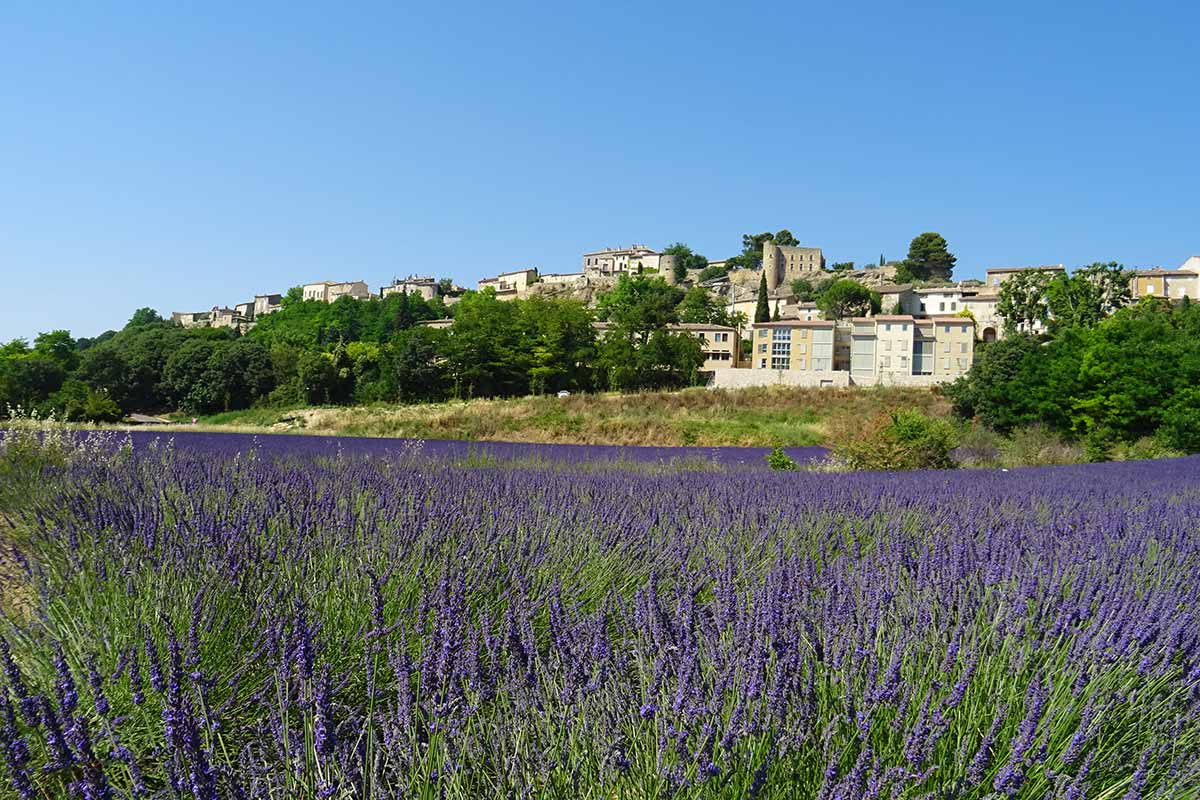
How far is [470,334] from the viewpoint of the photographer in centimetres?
4212

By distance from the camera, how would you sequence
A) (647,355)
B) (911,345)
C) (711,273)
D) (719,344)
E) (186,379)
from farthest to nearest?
(711,273) < (719,344) < (911,345) < (647,355) < (186,379)

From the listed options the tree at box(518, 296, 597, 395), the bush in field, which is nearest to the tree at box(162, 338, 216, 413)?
the tree at box(518, 296, 597, 395)

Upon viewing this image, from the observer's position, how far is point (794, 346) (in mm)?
55219

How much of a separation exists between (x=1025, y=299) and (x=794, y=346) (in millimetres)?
14783

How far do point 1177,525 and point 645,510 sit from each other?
3171 mm

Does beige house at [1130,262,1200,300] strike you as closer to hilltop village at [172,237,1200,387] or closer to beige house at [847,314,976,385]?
hilltop village at [172,237,1200,387]

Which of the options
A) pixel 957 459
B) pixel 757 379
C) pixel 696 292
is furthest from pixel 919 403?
pixel 696 292

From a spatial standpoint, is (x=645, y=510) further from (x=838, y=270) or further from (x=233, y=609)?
(x=838, y=270)

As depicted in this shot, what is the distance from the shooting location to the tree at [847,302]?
69.4 meters

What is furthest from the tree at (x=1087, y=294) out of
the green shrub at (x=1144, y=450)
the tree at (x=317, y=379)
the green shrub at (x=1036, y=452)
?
the tree at (x=317, y=379)

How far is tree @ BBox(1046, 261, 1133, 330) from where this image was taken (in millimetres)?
46188

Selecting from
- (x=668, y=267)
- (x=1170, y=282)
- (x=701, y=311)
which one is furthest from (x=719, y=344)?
(x=668, y=267)

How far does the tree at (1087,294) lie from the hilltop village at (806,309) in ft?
7.44

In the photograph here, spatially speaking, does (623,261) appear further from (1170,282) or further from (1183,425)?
(1183,425)
